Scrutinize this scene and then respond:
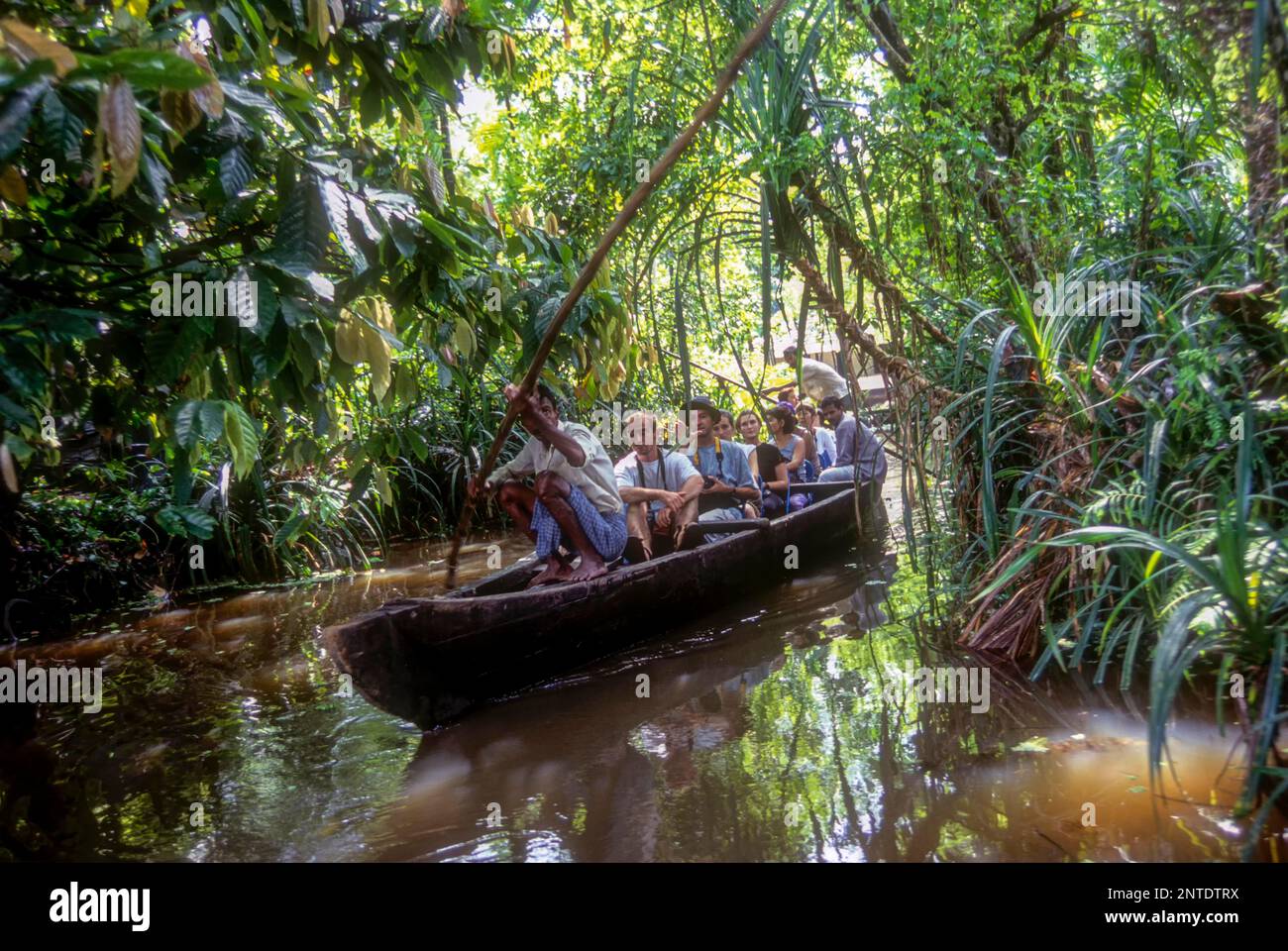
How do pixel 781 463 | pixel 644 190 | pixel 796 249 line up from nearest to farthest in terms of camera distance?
1. pixel 644 190
2. pixel 796 249
3. pixel 781 463

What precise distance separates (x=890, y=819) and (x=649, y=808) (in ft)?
2.65

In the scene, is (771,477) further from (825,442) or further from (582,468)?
(582,468)

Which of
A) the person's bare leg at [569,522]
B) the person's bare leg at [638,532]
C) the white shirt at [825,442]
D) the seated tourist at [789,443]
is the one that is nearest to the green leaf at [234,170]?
the person's bare leg at [569,522]

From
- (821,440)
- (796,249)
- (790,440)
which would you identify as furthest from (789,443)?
(796,249)

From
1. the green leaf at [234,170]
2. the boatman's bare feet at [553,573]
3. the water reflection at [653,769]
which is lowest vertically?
the water reflection at [653,769]

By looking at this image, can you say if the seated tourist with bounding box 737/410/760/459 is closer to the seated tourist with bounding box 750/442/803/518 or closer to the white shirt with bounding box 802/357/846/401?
the seated tourist with bounding box 750/442/803/518

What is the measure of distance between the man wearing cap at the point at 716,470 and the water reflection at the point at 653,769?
5.00 feet

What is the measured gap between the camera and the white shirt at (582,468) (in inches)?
207

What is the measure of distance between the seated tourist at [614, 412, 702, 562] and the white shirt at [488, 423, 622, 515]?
73 cm

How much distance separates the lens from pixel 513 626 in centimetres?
445

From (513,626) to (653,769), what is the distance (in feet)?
3.62

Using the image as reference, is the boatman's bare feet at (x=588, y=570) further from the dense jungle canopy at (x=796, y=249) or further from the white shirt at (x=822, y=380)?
the white shirt at (x=822, y=380)

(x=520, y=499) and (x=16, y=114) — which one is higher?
(x=16, y=114)

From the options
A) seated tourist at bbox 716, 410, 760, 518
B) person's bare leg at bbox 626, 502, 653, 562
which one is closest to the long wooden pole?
person's bare leg at bbox 626, 502, 653, 562
